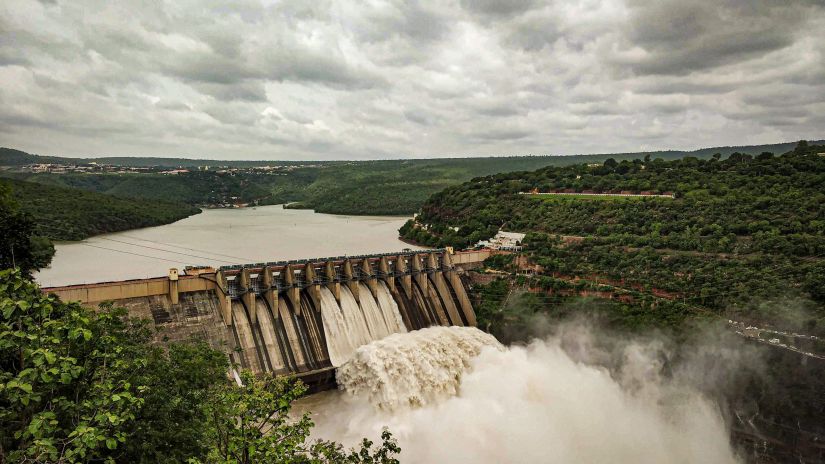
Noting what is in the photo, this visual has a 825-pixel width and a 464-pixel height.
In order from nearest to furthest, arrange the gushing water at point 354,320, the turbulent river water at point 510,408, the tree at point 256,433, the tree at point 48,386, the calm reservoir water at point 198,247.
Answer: the tree at point 48,386 → the tree at point 256,433 → the turbulent river water at point 510,408 → the gushing water at point 354,320 → the calm reservoir water at point 198,247

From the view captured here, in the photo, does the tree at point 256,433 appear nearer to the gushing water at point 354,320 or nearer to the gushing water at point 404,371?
the gushing water at point 404,371

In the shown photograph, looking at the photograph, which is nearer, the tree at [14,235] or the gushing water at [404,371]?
the tree at [14,235]

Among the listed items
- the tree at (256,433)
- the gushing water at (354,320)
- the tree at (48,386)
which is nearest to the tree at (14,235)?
the gushing water at (354,320)

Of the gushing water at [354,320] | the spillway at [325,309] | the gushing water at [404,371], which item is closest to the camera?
the gushing water at [404,371]

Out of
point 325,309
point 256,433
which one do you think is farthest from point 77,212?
point 256,433

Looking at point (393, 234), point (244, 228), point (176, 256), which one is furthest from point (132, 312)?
point (244, 228)

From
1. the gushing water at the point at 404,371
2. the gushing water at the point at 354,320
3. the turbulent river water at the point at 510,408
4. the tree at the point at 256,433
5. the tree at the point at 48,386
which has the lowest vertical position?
the turbulent river water at the point at 510,408

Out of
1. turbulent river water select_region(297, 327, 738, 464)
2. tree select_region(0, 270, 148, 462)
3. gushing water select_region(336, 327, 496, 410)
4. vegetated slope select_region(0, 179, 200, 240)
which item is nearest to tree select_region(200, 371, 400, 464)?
tree select_region(0, 270, 148, 462)

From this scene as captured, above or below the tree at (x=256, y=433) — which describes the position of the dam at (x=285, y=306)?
below
